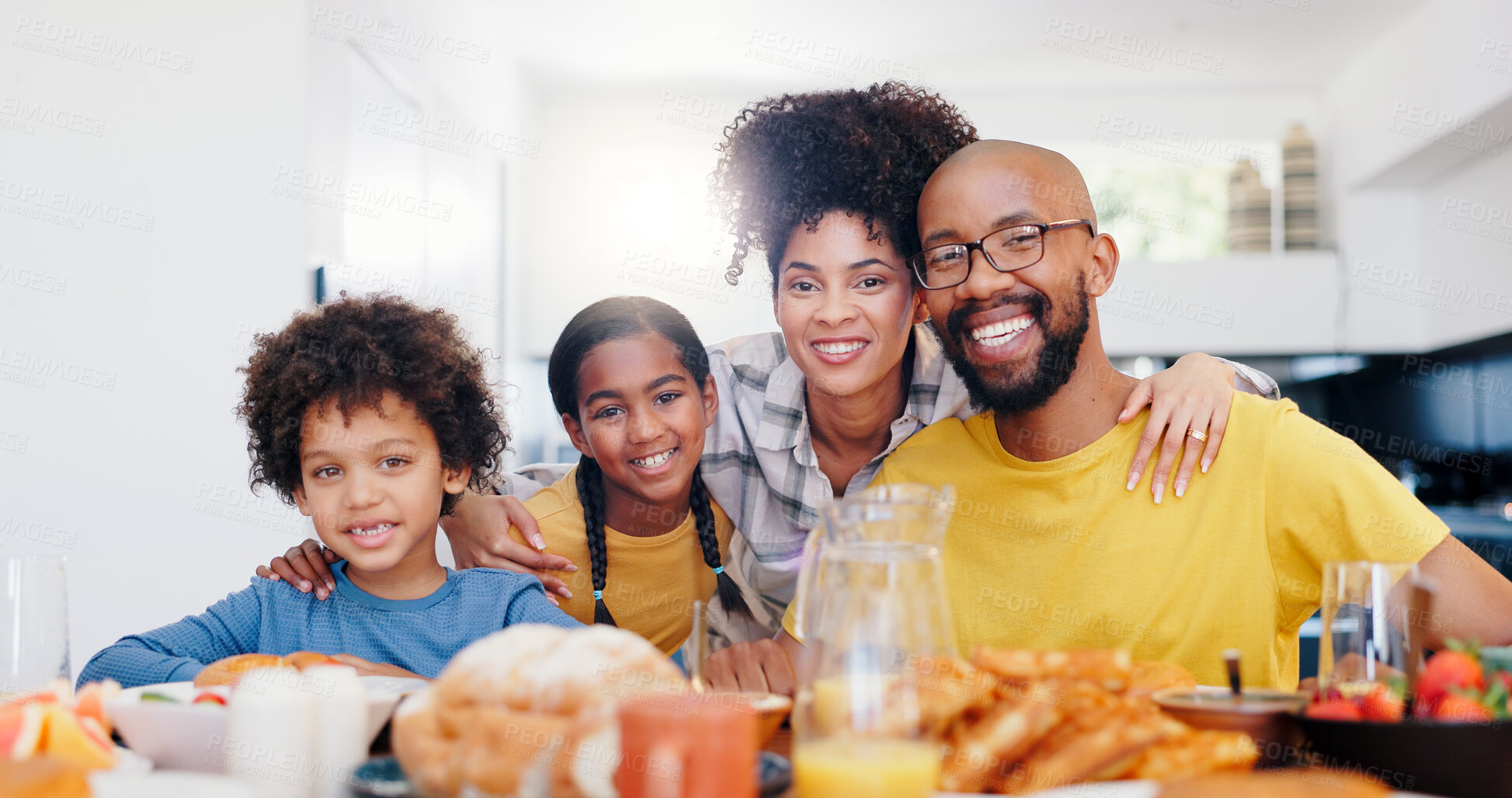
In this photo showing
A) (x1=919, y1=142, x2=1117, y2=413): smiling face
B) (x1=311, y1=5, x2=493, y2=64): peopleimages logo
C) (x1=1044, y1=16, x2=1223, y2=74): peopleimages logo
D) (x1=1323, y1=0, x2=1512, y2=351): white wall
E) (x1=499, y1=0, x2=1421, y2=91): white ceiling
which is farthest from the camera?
(x1=1044, y1=16, x2=1223, y2=74): peopleimages logo

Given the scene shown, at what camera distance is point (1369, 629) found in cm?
85

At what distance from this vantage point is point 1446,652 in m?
0.86

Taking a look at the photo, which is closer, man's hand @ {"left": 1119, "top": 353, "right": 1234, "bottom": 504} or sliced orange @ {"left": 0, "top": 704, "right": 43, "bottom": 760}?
sliced orange @ {"left": 0, "top": 704, "right": 43, "bottom": 760}

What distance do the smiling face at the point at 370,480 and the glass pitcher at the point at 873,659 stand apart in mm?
760

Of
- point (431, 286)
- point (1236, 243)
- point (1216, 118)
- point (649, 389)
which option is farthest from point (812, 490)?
point (1216, 118)

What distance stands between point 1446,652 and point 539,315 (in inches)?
184

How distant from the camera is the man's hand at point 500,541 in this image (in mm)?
1650

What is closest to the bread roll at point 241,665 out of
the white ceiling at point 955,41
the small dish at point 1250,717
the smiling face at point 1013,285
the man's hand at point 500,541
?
the man's hand at point 500,541

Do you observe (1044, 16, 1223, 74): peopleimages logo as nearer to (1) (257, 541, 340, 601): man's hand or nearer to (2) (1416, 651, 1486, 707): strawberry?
(1) (257, 541, 340, 601): man's hand

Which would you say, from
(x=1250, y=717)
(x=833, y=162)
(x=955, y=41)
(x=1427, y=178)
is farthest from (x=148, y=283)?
(x=1427, y=178)

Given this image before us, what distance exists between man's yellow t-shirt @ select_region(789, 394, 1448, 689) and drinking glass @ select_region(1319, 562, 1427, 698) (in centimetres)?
47

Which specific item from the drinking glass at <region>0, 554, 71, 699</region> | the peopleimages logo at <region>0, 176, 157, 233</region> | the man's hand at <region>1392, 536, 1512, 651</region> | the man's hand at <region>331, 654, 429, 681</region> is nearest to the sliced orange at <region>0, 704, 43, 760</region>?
the drinking glass at <region>0, 554, 71, 699</region>

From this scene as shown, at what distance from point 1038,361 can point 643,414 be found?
0.64 meters

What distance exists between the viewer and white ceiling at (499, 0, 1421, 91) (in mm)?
4262
